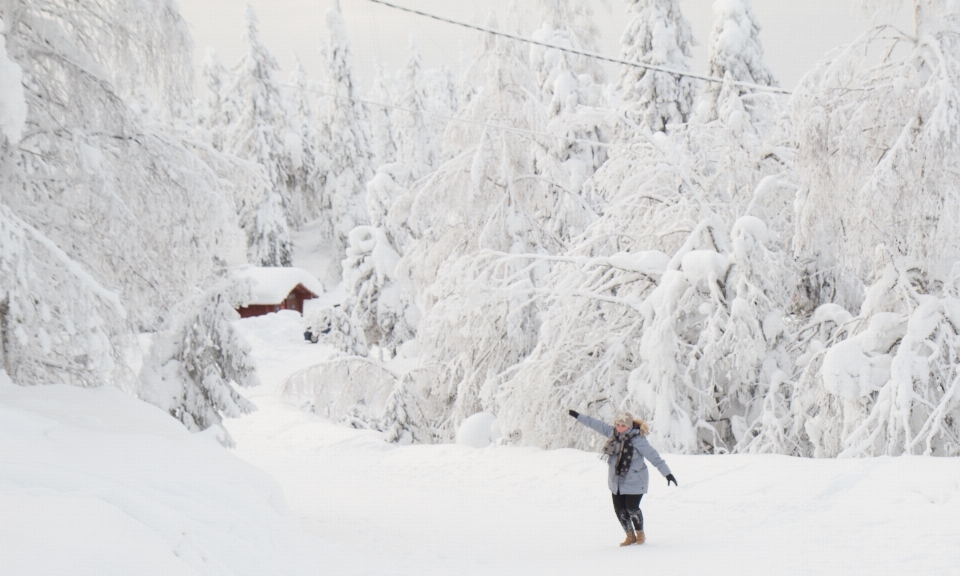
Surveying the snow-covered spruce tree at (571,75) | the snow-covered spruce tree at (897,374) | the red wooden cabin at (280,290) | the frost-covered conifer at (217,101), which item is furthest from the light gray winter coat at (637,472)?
the frost-covered conifer at (217,101)

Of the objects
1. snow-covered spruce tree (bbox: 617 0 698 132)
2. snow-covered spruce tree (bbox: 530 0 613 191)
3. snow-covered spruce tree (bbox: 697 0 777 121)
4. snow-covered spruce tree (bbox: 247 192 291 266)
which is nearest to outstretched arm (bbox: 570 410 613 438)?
snow-covered spruce tree (bbox: 530 0 613 191)

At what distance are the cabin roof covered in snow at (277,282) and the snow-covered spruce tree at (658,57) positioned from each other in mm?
22080

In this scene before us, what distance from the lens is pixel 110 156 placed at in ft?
24.7

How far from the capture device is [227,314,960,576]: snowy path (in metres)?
6.49

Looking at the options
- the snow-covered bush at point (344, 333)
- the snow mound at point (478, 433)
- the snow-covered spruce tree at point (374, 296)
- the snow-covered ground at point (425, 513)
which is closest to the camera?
the snow-covered ground at point (425, 513)

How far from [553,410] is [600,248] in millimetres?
3215

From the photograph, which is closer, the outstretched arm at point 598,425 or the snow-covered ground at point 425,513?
the snow-covered ground at point 425,513

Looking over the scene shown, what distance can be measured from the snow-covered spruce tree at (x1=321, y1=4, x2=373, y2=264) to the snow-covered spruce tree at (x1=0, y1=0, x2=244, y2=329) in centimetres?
4283

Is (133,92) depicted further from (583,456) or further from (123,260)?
(583,456)

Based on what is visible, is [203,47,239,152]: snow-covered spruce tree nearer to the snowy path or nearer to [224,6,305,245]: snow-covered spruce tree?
[224,6,305,245]: snow-covered spruce tree

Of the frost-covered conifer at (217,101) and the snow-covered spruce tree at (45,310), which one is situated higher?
the frost-covered conifer at (217,101)

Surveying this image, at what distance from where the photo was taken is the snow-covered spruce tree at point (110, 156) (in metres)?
7.23

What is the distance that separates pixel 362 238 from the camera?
31.4m

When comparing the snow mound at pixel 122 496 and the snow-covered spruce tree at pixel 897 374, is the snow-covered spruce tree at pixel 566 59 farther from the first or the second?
the snow mound at pixel 122 496
